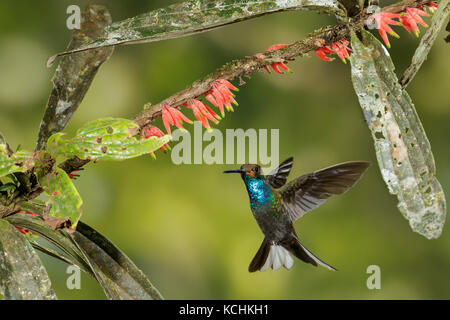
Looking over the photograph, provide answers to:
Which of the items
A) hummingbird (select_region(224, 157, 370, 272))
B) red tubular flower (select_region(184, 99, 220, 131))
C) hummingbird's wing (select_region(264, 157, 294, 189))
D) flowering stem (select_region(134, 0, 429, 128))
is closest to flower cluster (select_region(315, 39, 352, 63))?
flowering stem (select_region(134, 0, 429, 128))

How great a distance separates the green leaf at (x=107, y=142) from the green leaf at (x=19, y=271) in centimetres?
13

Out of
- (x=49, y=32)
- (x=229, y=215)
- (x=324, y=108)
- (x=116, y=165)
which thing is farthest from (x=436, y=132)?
A: (x=49, y=32)

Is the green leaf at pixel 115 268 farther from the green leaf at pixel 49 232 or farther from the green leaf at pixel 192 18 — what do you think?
the green leaf at pixel 192 18

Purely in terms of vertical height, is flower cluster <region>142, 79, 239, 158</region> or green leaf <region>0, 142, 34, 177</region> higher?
flower cluster <region>142, 79, 239, 158</region>

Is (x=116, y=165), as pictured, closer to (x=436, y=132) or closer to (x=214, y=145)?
(x=214, y=145)

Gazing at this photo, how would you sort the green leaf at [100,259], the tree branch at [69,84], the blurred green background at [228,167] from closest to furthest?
the green leaf at [100,259]
the tree branch at [69,84]
the blurred green background at [228,167]

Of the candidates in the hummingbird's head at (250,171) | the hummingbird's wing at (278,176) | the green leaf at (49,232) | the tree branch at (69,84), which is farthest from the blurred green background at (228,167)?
the green leaf at (49,232)

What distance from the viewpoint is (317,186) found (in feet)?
3.18

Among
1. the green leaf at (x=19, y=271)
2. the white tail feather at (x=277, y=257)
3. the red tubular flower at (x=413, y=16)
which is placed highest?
the red tubular flower at (x=413, y=16)

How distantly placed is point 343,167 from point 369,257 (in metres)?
1.03

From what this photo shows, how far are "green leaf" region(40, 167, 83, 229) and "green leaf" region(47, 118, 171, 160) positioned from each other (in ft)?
0.10

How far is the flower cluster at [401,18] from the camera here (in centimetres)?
61

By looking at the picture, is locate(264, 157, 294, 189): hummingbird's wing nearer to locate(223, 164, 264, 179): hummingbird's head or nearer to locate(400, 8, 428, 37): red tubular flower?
locate(223, 164, 264, 179): hummingbird's head

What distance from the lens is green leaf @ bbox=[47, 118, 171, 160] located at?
580 millimetres
